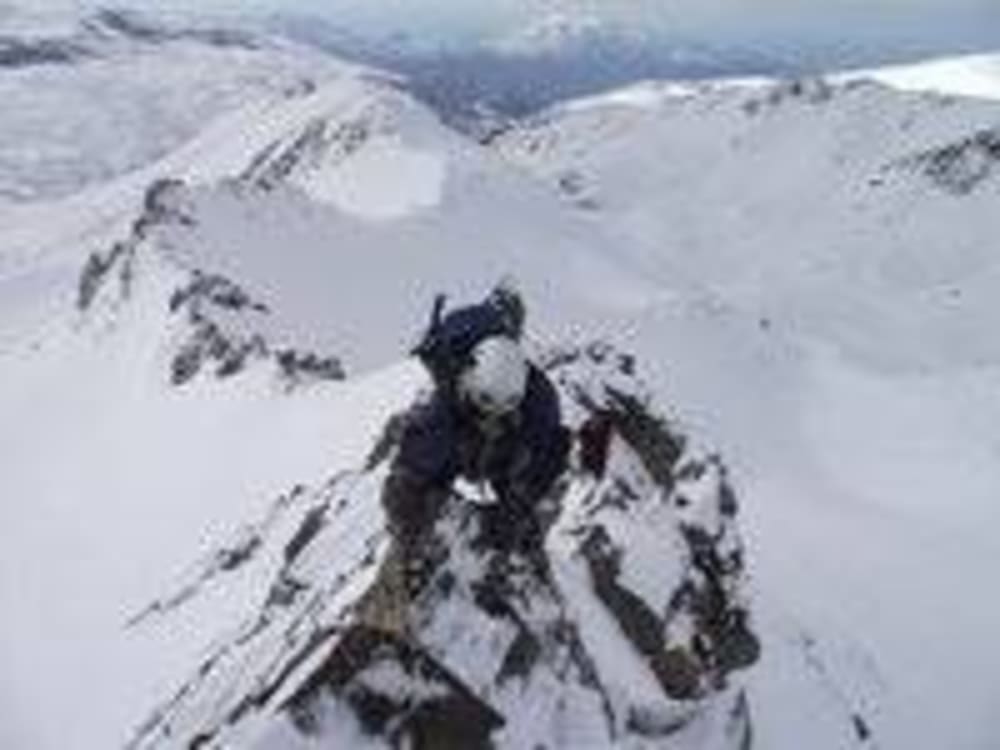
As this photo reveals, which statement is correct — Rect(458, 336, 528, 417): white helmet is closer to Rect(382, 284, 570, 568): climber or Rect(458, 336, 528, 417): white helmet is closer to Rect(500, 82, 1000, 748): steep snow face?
Rect(382, 284, 570, 568): climber

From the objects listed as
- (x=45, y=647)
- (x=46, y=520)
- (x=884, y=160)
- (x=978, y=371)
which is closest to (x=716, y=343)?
(x=978, y=371)

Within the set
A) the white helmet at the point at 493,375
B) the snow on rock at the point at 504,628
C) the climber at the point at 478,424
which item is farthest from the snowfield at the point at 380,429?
the white helmet at the point at 493,375

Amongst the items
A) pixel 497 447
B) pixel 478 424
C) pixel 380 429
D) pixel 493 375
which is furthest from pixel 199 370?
pixel 493 375

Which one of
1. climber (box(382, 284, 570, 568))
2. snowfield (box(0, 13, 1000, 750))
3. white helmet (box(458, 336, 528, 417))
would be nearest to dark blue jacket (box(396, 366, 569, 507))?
climber (box(382, 284, 570, 568))

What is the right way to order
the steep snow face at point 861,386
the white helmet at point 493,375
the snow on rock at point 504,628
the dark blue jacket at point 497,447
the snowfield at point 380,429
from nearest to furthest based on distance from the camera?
the white helmet at point 493,375 < the dark blue jacket at point 497,447 < the snow on rock at point 504,628 < the snowfield at point 380,429 < the steep snow face at point 861,386

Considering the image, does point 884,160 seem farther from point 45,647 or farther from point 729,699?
point 729,699

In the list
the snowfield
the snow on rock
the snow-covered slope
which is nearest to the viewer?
the snow on rock

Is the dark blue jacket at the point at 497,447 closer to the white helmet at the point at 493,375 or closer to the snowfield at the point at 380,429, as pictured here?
the white helmet at the point at 493,375
